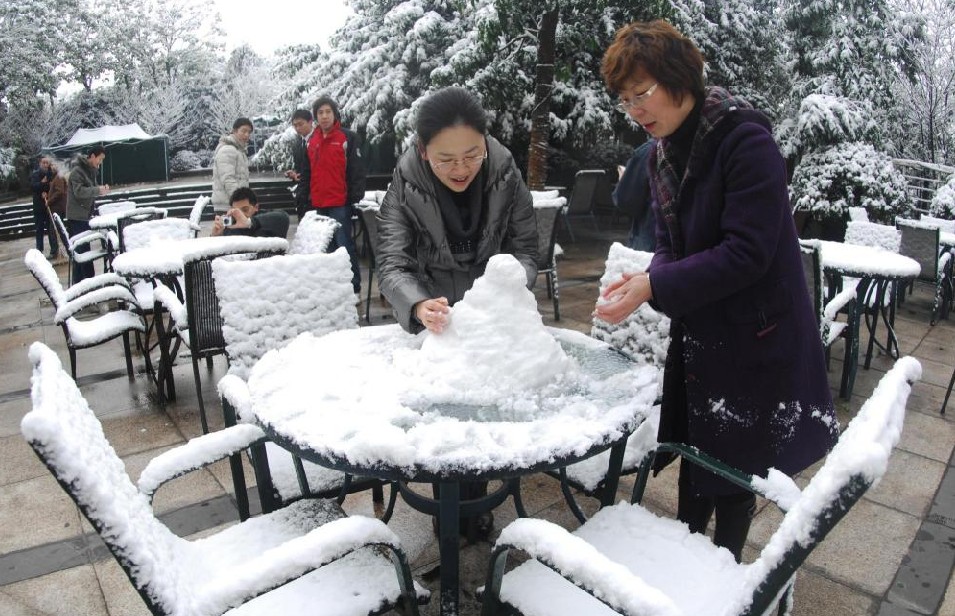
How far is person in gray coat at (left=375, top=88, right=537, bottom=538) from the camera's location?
2.15 metres

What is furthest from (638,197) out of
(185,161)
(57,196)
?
(185,161)

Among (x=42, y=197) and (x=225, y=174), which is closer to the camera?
(x=225, y=174)

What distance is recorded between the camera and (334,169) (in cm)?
644

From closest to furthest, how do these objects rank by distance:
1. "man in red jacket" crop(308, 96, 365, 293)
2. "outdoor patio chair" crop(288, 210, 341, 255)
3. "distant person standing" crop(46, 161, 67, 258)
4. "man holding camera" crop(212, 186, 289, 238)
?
"outdoor patio chair" crop(288, 210, 341, 255) → "man holding camera" crop(212, 186, 289, 238) → "man in red jacket" crop(308, 96, 365, 293) → "distant person standing" crop(46, 161, 67, 258)

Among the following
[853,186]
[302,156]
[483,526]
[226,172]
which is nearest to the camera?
[483,526]

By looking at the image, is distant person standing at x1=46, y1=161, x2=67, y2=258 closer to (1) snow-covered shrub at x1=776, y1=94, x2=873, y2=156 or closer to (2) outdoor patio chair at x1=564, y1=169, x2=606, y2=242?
(2) outdoor patio chair at x1=564, y1=169, x2=606, y2=242

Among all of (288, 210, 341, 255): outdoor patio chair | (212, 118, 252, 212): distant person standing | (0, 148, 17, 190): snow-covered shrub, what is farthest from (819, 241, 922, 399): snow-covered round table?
(0, 148, 17, 190): snow-covered shrub

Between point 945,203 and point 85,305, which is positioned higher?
point 945,203

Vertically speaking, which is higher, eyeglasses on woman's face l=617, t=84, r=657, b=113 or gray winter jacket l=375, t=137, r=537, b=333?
eyeglasses on woman's face l=617, t=84, r=657, b=113

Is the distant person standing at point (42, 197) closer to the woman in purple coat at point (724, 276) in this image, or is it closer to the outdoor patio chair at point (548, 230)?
the outdoor patio chair at point (548, 230)

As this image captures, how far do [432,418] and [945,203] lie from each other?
884cm

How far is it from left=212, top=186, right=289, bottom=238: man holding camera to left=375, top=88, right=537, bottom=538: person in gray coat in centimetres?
327

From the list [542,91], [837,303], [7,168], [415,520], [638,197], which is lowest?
[415,520]

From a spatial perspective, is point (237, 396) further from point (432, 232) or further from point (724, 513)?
point (724, 513)
